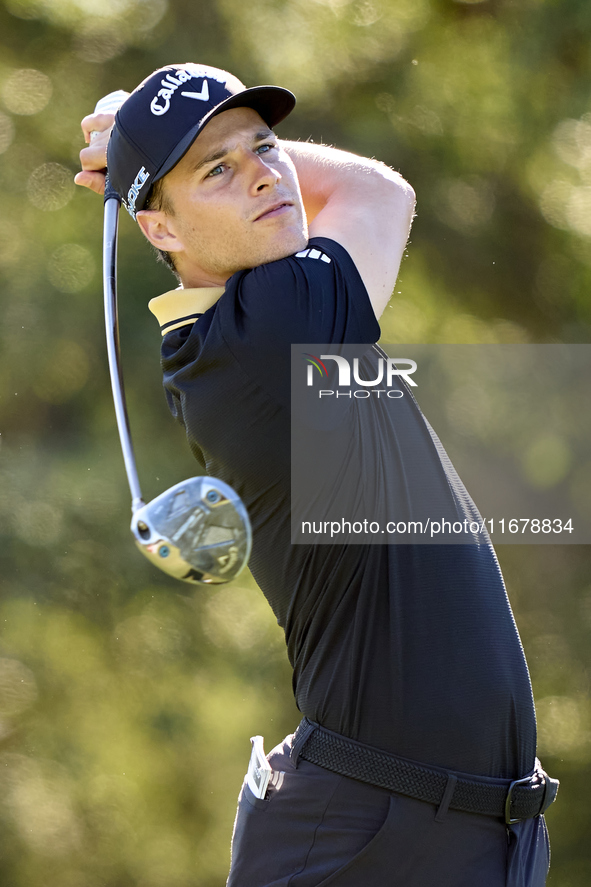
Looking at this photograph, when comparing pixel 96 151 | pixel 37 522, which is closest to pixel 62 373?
pixel 37 522

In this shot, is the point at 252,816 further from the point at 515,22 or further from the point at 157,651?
the point at 515,22

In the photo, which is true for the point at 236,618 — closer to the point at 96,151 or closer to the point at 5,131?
the point at 5,131

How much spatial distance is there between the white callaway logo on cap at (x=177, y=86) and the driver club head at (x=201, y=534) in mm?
643

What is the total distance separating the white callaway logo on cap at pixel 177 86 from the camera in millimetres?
1361

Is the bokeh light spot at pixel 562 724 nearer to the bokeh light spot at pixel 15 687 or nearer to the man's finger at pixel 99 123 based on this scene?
the bokeh light spot at pixel 15 687

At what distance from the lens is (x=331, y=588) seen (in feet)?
4.16

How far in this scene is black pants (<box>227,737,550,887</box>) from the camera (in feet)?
3.91

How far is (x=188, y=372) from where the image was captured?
130cm

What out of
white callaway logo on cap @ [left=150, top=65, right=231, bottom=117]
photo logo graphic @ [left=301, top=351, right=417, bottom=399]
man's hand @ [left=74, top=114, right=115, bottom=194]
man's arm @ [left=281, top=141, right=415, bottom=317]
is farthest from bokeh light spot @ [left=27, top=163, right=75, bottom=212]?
photo logo graphic @ [left=301, top=351, right=417, bottom=399]

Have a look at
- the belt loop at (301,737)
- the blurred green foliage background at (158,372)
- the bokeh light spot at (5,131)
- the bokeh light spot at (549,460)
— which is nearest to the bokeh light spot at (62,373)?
the blurred green foliage background at (158,372)

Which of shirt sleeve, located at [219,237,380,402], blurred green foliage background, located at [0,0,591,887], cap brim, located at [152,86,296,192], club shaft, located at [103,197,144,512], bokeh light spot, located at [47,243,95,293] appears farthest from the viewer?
bokeh light spot, located at [47,243,95,293]

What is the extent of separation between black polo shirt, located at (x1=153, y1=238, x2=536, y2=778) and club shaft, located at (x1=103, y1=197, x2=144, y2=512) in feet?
0.36

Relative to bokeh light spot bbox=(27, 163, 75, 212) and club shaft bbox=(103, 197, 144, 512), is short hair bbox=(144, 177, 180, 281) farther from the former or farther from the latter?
bokeh light spot bbox=(27, 163, 75, 212)

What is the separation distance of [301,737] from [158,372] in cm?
228
